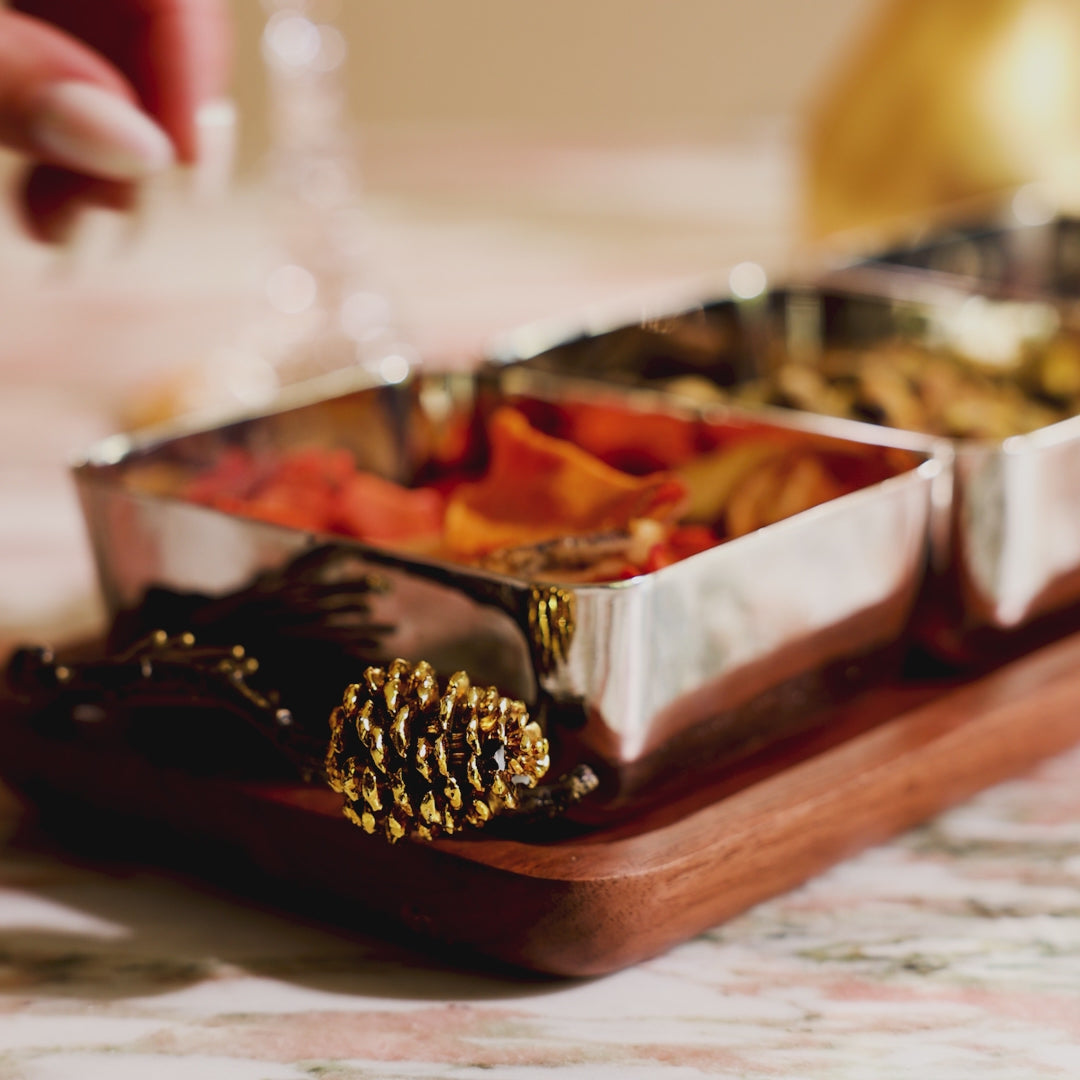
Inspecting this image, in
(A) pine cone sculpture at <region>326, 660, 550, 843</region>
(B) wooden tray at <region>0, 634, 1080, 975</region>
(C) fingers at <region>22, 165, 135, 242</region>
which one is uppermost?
(C) fingers at <region>22, 165, 135, 242</region>

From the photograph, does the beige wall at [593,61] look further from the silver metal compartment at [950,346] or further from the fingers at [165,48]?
the fingers at [165,48]

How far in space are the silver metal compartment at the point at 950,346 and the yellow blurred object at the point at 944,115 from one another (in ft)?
0.80

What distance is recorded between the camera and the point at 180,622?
56cm

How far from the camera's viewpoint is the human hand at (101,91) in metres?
0.51

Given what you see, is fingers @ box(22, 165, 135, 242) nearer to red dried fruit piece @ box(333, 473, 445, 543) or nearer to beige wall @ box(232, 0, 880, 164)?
red dried fruit piece @ box(333, 473, 445, 543)

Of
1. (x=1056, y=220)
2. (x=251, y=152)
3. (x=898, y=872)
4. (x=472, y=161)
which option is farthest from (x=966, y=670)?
(x=251, y=152)

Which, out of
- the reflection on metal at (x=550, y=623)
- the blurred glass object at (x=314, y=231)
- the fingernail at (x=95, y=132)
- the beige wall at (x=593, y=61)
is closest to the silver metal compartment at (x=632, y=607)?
the reflection on metal at (x=550, y=623)

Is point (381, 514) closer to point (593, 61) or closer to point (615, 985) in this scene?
point (615, 985)

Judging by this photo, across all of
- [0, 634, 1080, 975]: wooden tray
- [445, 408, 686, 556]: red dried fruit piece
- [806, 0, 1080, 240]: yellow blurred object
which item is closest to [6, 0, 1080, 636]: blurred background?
[806, 0, 1080, 240]: yellow blurred object

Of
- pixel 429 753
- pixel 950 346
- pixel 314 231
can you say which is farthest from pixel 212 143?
pixel 314 231

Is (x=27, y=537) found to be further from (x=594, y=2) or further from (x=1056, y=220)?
(x=594, y=2)

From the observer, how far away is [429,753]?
0.45 metres

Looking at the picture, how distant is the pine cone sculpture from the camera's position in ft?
1.46

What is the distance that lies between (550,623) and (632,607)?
0.02 metres
